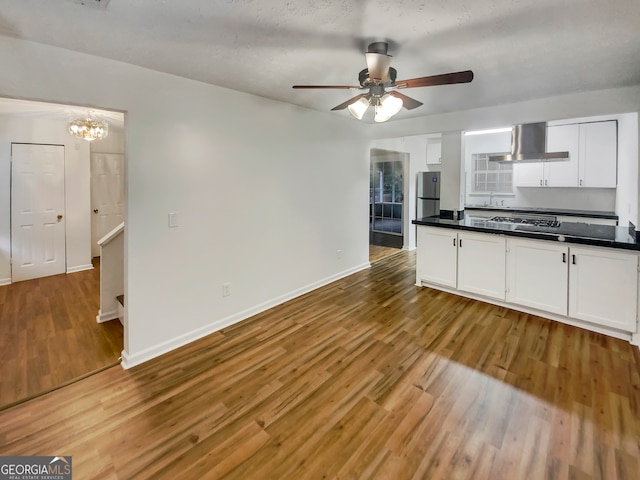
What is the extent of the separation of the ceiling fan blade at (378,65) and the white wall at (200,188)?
1578 mm

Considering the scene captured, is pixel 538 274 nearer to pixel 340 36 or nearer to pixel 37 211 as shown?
pixel 340 36

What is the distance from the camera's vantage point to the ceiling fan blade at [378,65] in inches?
80.0

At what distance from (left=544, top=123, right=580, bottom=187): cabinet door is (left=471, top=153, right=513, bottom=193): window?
2.34ft

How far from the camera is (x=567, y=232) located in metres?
3.31

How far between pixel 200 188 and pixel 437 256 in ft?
10.3

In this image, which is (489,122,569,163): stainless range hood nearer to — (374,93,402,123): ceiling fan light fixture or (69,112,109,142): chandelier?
(374,93,402,123): ceiling fan light fixture

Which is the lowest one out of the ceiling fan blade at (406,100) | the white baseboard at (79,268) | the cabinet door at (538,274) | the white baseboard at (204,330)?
the white baseboard at (204,330)

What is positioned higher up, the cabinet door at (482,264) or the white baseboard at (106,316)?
the cabinet door at (482,264)

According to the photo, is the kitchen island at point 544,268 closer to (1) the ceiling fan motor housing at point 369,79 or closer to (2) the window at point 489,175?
(1) the ceiling fan motor housing at point 369,79

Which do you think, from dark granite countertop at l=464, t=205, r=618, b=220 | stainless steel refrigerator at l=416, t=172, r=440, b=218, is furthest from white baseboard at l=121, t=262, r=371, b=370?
dark granite countertop at l=464, t=205, r=618, b=220

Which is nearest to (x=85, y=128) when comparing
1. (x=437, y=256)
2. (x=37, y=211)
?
(x=37, y=211)

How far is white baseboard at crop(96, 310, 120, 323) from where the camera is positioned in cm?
334

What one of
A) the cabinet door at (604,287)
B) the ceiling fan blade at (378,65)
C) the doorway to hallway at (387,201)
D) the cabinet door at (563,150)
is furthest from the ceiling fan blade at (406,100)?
the cabinet door at (563,150)

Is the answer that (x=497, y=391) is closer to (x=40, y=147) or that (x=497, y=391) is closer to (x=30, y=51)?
(x=30, y=51)
